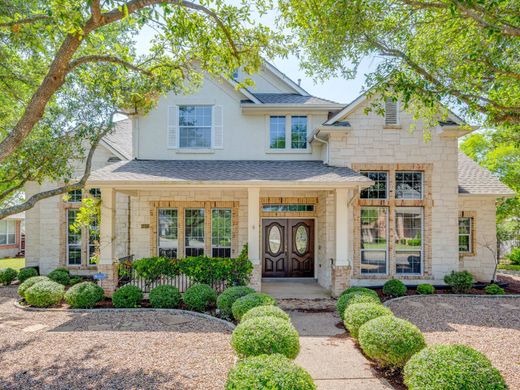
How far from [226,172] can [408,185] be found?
640 cm

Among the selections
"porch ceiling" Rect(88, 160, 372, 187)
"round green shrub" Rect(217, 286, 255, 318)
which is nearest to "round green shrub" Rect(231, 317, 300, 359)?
"round green shrub" Rect(217, 286, 255, 318)

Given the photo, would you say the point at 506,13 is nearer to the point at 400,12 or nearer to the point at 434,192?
the point at 400,12

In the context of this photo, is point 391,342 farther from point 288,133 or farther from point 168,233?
point 168,233

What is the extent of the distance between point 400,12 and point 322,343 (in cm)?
716

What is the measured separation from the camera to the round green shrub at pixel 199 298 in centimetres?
842

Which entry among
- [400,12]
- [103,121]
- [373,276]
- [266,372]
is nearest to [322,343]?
[266,372]

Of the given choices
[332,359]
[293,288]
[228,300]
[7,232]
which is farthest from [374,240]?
[7,232]

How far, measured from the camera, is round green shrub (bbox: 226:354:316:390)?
363 cm

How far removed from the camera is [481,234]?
1257cm

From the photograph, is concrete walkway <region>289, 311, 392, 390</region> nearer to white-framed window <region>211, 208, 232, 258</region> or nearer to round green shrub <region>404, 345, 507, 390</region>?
round green shrub <region>404, 345, 507, 390</region>

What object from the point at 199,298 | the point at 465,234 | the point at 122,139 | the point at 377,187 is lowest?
the point at 199,298

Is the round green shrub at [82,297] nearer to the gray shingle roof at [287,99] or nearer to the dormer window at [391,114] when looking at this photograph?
the gray shingle roof at [287,99]

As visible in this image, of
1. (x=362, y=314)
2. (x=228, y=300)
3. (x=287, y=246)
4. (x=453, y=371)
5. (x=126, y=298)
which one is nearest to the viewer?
(x=453, y=371)

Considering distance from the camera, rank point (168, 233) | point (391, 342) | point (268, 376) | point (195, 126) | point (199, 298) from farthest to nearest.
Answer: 1. point (195, 126)
2. point (168, 233)
3. point (199, 298)
4. point (391, 342)
5. point (268, 376)
